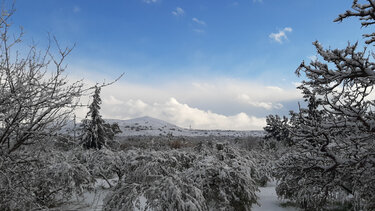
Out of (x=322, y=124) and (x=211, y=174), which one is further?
(x=211, y=174)

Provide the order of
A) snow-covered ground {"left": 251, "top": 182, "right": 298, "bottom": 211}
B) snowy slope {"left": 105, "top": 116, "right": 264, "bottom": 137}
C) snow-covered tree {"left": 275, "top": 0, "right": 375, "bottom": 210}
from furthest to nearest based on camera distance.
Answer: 1. snowy slope {"left": 105, "top": 116, "right": 264, "bottom": 137}
2. snow-covered ground {"left": 251, "top": 182, "right": 298, "bottom": 211}
3. snow-covered tree {"left": 275, "top": 0, "right": 375, "bottom": 210}

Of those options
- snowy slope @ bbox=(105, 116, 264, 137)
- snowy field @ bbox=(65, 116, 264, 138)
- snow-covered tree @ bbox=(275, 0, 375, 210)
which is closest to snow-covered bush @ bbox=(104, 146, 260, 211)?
snow-covered tree @ bbox=(275, 0, 375, 210)

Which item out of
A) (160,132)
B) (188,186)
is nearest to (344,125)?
(188,186)

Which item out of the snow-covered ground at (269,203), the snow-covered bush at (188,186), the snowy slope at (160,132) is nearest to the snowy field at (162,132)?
the snowy slope at (160,132)

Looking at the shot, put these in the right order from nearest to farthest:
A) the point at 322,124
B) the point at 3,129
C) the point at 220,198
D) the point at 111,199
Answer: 1. the point at 3,129
2. the point at 322,124
3. the point at 111,199
4. the point at 220,198

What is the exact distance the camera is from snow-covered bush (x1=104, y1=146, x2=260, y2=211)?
5.55 metres

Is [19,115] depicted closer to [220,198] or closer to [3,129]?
[3,129]

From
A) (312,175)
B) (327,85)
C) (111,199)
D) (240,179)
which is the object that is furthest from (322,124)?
(111,199)

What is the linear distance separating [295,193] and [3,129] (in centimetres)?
927

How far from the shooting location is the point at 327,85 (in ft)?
18.0

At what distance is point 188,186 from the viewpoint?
19.5ft

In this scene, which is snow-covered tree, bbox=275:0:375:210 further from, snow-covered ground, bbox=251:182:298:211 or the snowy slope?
the snowy slope

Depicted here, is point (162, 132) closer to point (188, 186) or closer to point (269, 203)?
point (269, 203)

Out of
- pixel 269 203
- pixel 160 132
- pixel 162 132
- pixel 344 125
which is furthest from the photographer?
pixel 162 132
